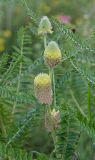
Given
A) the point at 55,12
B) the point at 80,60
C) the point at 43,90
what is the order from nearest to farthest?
the point at 43,90
the point at 80,60
the point at 55,12

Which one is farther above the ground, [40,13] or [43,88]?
[40,13]

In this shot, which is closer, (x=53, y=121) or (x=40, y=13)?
(x=53, y=121)

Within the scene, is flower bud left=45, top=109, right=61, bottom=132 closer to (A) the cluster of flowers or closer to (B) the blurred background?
(A) the cluster of flowers

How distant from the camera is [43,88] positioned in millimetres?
856

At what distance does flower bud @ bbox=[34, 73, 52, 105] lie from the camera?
858mm

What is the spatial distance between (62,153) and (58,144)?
18mm

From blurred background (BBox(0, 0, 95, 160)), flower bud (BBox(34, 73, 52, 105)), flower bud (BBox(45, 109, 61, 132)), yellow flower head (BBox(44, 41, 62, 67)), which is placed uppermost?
blurred background (BBox(0, 0, 95, 160))

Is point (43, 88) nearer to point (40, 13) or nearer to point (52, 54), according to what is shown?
point (52, 54)

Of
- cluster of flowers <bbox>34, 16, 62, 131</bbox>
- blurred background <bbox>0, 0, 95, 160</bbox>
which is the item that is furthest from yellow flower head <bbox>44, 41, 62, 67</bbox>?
blurred background <bbox>0, 0, 95, 160</bbox>

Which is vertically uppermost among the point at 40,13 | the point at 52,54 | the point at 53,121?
the point at 40,13

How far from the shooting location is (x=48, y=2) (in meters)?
5.62

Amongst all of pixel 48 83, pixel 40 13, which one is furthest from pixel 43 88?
pixel 40 13

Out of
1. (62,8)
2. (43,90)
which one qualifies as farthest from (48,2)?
(43,90)

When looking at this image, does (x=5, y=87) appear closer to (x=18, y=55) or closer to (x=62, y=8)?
(x=18, y=55)
